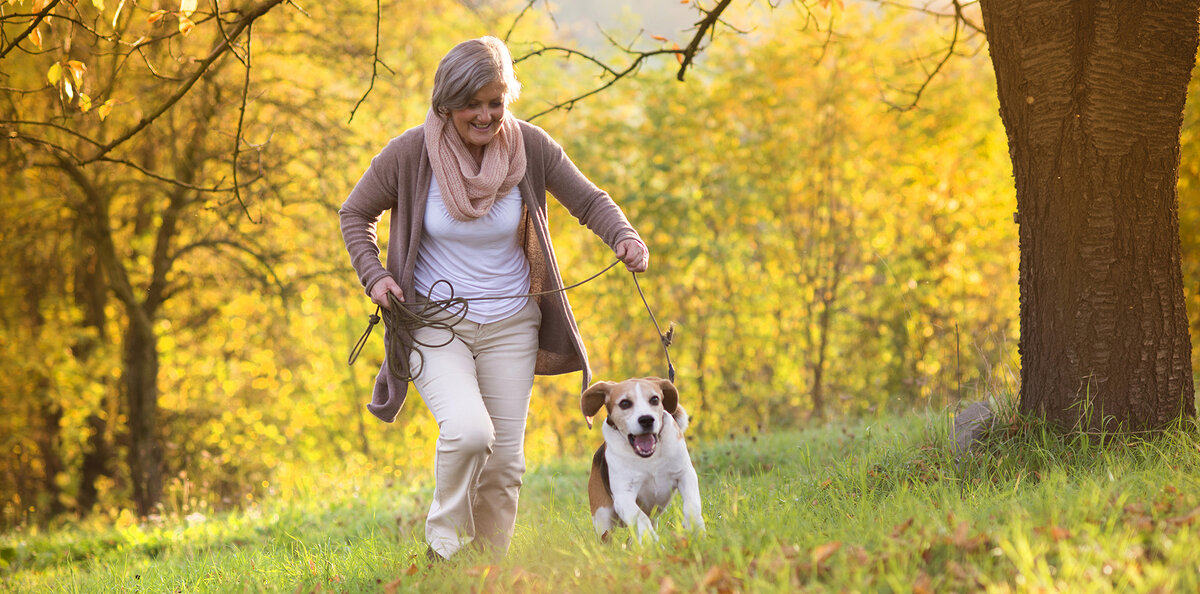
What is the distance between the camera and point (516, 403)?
3787 millimetres

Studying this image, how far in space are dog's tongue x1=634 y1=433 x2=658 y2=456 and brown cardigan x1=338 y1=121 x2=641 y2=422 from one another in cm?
42

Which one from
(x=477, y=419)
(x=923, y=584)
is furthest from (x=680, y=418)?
(x=923, y=584)

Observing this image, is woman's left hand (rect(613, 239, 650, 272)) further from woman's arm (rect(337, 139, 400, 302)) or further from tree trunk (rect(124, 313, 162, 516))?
tree trunk (rect(124, 313, 162, 516))

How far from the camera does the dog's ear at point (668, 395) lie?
378cm

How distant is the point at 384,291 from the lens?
3529 millimetres

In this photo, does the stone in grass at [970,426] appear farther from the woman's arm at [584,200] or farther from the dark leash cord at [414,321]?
the woman's arm at [584,200]

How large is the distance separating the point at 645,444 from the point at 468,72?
156cm

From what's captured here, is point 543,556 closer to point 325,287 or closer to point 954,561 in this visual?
point 954,561

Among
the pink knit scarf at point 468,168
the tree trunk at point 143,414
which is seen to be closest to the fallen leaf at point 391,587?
the pink knit scarf at point 468,168

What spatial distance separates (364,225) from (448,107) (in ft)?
2.16

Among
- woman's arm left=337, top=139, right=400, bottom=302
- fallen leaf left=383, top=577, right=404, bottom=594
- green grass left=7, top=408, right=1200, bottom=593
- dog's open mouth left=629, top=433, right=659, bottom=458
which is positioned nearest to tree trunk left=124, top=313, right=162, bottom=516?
green grass left=7, top=408, right=1200, bottom=593

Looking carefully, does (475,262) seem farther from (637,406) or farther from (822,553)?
(822,553)

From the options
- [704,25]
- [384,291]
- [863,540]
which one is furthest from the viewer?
[704,25]

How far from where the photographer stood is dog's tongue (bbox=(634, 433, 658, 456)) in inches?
137
